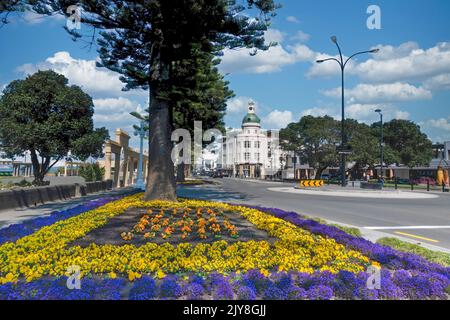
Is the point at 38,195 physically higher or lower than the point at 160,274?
higher

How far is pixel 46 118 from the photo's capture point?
24.4 metres

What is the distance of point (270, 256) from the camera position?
5.85 metres

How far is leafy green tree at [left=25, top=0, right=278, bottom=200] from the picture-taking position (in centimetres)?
1287

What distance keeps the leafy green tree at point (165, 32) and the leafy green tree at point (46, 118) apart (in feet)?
35.8

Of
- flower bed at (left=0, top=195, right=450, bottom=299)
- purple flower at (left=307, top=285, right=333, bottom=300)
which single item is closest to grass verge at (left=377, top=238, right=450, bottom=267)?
flower bed at (left=0, top=195, right=450, bottom=299)

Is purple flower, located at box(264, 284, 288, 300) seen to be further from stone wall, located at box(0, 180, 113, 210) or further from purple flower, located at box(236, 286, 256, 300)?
stone wall, located at box(0, 180, 113, 210)

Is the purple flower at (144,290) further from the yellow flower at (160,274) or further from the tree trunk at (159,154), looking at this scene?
the tree trunk at (159,154)

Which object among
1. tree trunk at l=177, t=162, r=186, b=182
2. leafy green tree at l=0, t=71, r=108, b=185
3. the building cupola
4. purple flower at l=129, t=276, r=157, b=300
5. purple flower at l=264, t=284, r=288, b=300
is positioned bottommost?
purple flower at l=264, t=284, r=288, b=300

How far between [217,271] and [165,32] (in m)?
10.4

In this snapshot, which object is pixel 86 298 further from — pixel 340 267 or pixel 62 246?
pixel 340 267

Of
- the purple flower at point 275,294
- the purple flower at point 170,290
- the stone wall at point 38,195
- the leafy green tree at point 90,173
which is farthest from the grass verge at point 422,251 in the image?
the leafy green tree at point 90,173

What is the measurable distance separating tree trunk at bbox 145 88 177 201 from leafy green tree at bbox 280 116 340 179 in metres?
45.4

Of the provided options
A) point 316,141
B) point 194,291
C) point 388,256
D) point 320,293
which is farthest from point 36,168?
point 316,141

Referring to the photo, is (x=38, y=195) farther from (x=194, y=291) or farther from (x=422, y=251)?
(x=422, y=251)
